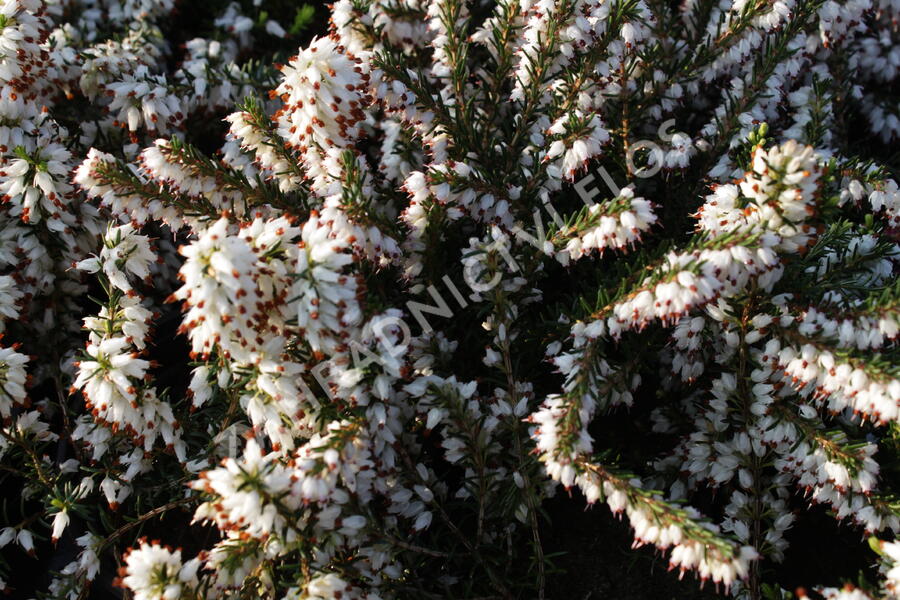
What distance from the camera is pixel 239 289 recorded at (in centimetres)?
169

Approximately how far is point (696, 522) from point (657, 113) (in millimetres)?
1558

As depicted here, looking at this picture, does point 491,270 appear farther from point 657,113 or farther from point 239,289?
point 657,113

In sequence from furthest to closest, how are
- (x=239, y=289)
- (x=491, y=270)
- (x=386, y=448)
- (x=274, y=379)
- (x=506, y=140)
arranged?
(x=506, y=140)
(x=491, y=270)
(x=386, y=448)
(x=274, y=379)
(x=239, y=289)

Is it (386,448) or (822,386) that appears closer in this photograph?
(822,386)

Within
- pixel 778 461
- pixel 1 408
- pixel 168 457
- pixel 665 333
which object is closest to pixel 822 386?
pixel 778 461

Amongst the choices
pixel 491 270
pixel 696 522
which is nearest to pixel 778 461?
pixel 696 522

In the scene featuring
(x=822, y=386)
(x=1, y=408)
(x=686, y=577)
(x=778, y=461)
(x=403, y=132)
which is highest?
(x=403, y=132)

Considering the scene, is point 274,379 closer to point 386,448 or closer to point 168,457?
point 386,448

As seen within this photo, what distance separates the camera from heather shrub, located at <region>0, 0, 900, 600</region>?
73.0 inches

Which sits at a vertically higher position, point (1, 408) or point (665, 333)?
point (1, 408)

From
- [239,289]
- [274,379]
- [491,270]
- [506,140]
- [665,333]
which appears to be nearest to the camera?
[239,289]

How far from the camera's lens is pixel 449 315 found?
7.69 feet

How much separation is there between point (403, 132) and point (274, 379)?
107cm

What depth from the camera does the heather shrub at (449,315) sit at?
1.85 m
